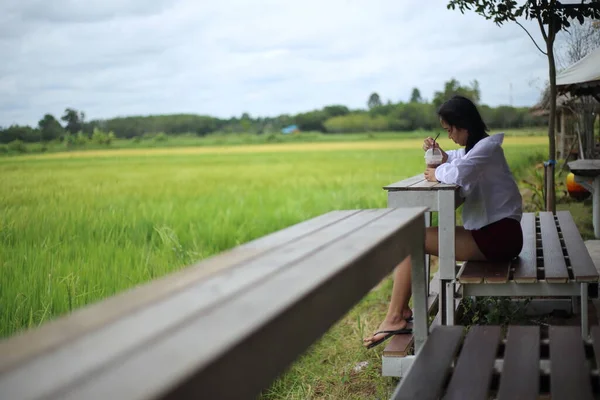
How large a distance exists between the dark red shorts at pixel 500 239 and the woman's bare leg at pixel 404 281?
3cm

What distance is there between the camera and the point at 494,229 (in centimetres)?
289

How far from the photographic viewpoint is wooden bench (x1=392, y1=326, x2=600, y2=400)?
1392 mm

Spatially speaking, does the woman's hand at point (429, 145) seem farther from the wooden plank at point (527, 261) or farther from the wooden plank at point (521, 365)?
the wooden plank at point (521, 365)

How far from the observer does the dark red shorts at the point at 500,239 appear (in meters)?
2.89

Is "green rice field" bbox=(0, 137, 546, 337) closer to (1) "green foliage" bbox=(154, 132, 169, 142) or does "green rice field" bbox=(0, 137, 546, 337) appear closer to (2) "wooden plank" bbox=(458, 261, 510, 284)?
(1) "green foliage" bbox=(154, 132, 169, 142)

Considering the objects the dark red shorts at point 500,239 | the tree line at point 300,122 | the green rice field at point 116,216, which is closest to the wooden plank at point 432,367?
the dark red shorts at point 500,239

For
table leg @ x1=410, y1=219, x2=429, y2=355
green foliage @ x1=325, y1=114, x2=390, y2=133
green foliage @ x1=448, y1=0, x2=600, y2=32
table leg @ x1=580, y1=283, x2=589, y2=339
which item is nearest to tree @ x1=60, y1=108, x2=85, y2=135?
green foliage @ x1=448, y1=0, x2=600, y2=32

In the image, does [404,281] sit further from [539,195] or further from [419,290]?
[539,195]

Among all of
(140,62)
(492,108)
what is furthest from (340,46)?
(140,62)

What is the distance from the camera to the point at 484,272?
282cm

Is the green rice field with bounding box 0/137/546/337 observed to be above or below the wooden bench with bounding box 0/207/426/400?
below

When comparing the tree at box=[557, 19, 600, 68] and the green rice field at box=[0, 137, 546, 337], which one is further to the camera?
the tree at box=[557, 19, 600, 68]

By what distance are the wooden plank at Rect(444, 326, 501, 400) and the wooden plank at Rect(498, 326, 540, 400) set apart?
0.03 metres

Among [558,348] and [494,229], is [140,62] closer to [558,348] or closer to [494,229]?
[494,229]
